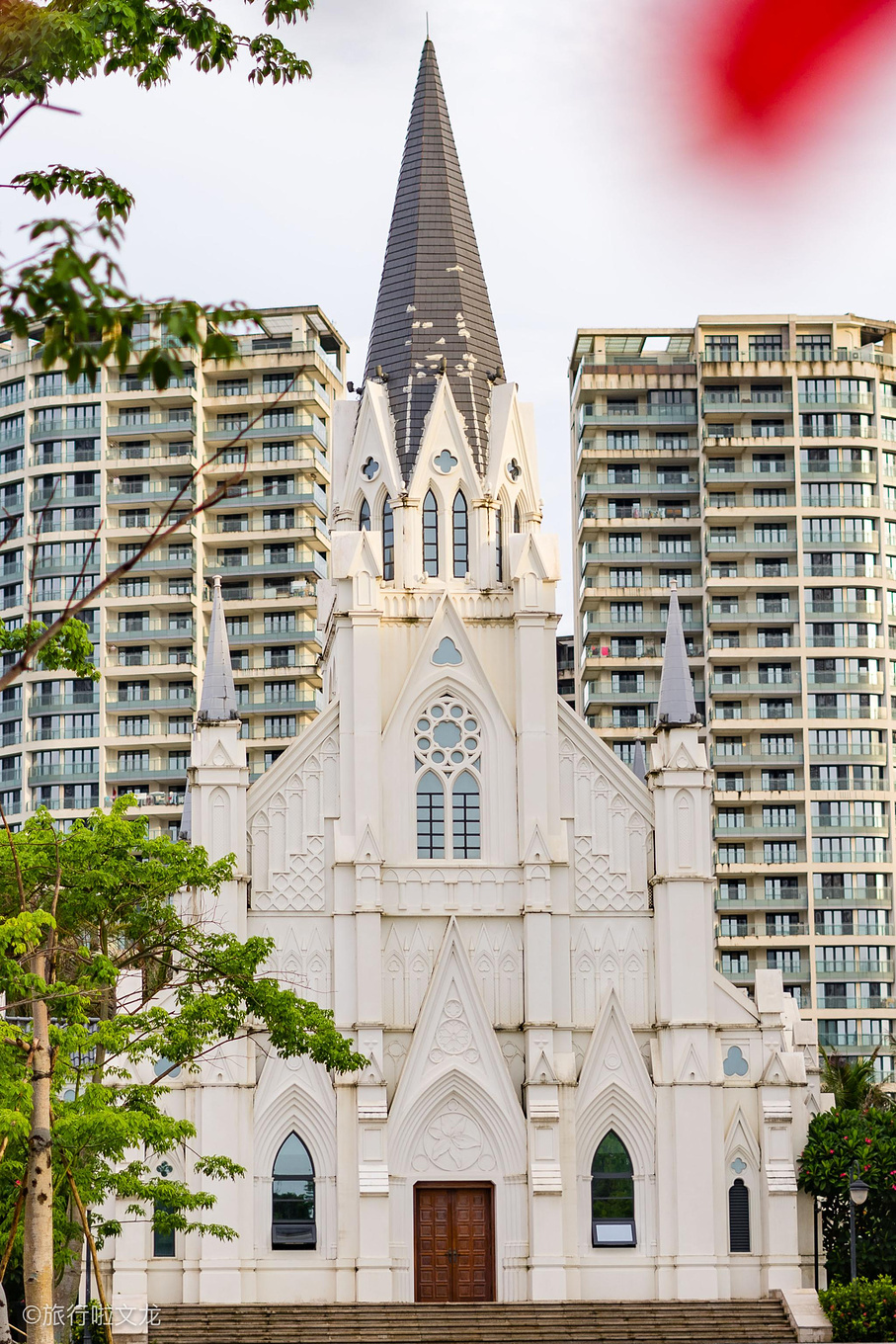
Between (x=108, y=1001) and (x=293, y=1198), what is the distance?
498 inches

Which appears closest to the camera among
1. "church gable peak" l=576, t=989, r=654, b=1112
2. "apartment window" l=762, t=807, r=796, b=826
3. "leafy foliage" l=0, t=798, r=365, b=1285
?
"leafy foliage" l=0, t=798, r=365, b=1285

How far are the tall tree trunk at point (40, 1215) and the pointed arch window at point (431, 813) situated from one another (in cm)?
2635

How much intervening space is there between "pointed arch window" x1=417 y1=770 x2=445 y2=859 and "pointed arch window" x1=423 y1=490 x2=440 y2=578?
5855mm

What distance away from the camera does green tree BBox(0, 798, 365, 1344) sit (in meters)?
26.8

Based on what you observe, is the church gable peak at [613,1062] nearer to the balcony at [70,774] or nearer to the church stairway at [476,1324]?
the church stairway at [476,1324]

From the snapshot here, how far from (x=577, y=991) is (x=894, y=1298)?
36.6 feet

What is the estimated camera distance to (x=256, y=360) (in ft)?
353

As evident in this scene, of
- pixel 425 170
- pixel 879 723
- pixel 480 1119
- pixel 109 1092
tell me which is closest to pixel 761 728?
pixel 879 723

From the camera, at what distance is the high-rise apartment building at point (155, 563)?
103938 millimetres

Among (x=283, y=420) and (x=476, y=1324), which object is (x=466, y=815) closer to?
(x=476, y=1324)

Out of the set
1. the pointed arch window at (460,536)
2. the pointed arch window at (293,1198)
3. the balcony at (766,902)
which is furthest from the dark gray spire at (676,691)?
the balcony at (766,902)

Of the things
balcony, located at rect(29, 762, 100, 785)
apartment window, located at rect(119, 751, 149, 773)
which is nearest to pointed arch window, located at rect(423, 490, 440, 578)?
apartment window, located at rect(119, 751, 149, 773)

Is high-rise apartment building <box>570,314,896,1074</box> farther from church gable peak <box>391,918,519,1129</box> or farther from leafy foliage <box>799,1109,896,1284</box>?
church gable peak <box>391,918,519,1129</box>

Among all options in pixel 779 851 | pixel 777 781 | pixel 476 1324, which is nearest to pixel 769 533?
pixel 777 781
